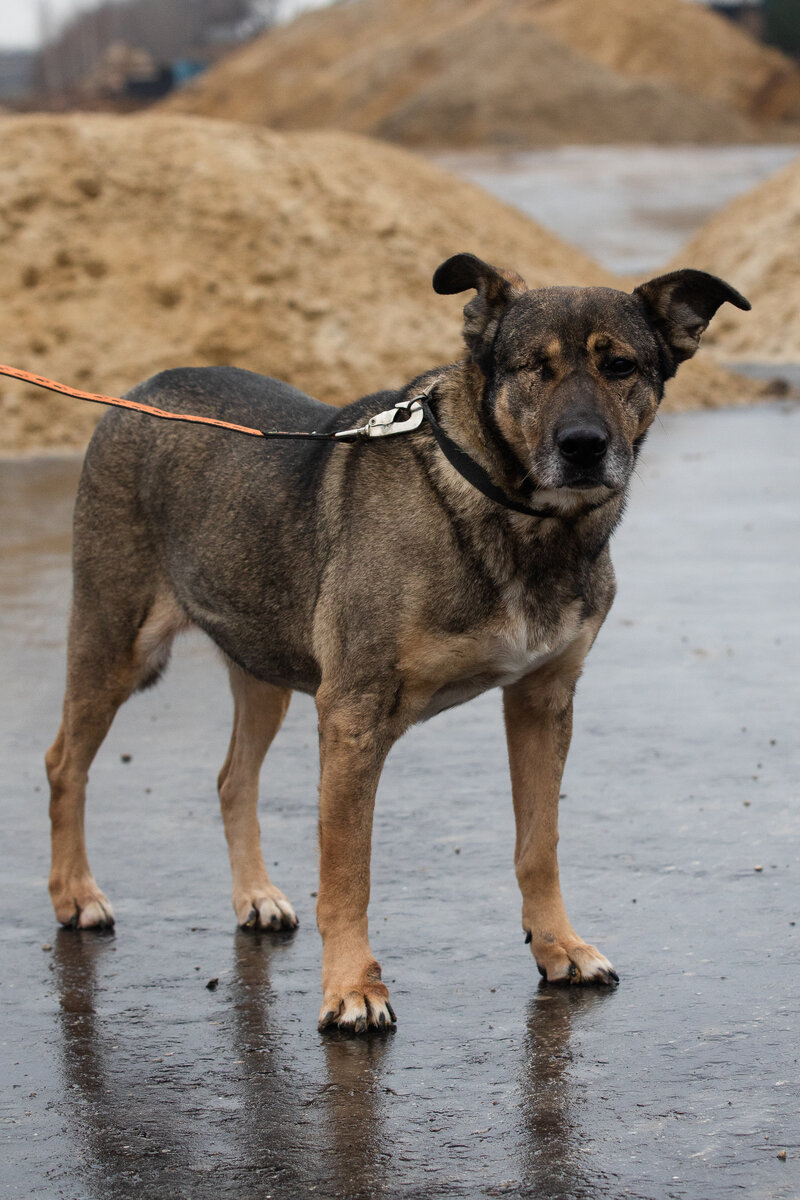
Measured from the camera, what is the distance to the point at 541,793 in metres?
5.02

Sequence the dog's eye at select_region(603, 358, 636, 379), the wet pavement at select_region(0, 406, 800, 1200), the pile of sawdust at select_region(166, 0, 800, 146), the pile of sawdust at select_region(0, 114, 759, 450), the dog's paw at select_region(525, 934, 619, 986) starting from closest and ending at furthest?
1. the wet pavement at select_region(0, 406, 800, 1200)
2. the dog's eye at select_region(603, 358, 636, 379)
3. the dog's paw at select_region(525, 934, 619, 986)
4. the pile of sawdust at select_region(0, 114, 759, 450)
5. the pile of sawdust at select_region(166, 0, 800, 146)

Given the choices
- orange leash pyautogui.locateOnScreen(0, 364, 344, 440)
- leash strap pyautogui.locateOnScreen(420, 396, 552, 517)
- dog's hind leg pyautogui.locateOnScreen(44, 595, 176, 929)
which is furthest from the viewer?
dog's hind leg pyautogui.locateOnScreen(44, 595, 176, 929)

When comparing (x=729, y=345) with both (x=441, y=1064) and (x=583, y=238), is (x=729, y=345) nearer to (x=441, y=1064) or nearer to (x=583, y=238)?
(x=583, y=238)

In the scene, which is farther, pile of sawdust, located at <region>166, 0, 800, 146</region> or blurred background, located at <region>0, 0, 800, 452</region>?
pile of sawdust, located at <region>166, 0, 800, 146</region>

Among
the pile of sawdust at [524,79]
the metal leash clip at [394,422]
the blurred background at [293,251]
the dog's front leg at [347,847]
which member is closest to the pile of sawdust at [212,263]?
the blurred background at [293,251]

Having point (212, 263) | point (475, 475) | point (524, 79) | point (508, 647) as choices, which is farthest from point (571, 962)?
point (524, 79)

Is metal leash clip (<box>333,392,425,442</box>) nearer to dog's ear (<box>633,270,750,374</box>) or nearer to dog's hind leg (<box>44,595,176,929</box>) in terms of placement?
dog's ear (<box>633,270,750,374</box>)

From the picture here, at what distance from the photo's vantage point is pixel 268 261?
70.8 feet

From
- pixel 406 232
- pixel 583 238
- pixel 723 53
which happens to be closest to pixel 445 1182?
pixel 406 232

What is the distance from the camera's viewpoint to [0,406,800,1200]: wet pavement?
148 inches

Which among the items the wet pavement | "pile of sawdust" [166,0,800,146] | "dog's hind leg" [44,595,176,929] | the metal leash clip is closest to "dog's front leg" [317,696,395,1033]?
the wet pavement

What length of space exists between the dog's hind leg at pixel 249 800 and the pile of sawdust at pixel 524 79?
6388 centimetres

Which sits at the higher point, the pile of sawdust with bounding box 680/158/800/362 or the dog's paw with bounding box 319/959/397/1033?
the dog's paw with bounding box 319/959/397/1033

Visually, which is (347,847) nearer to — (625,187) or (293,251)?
(293,251)
